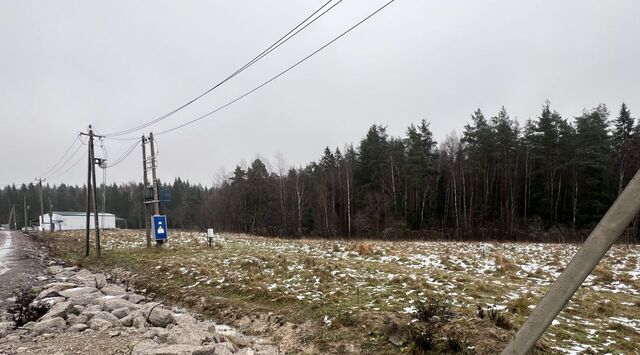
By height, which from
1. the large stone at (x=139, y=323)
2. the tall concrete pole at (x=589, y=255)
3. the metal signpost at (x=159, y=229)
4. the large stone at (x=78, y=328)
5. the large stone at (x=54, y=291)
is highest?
the tall concrete pole at (x=589, y=255)

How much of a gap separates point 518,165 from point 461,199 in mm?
7432

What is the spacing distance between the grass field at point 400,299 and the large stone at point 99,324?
8.00 ft

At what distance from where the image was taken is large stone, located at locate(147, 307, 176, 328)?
24.0 ft

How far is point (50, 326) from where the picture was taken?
703cm

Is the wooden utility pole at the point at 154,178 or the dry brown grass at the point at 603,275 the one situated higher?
the wooden utility pole at the point at 154,178

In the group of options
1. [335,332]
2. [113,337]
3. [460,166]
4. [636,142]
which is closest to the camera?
[113,337]

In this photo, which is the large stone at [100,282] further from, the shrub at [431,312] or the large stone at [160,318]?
the shrub at [431,312]

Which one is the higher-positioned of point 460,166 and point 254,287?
point 460,166

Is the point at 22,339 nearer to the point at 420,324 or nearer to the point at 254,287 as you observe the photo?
the point at 254,287

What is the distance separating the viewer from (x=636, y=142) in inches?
1490

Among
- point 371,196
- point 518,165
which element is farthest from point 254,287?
point 518,165

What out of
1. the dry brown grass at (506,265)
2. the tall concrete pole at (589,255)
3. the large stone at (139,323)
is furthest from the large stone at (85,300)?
the dry brown grass at (506,265)

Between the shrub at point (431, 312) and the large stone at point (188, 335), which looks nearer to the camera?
the large stone at point (188, 335)

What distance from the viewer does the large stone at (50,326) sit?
269 inches
